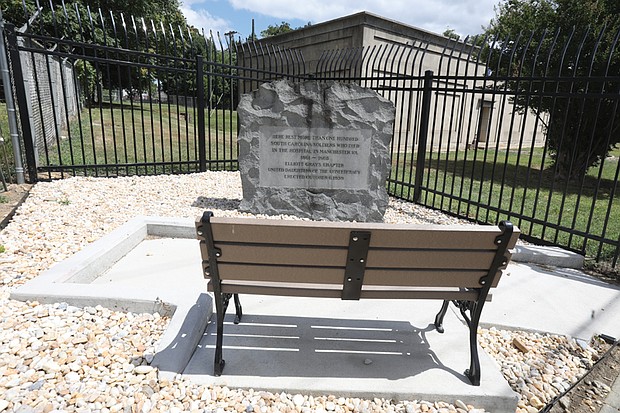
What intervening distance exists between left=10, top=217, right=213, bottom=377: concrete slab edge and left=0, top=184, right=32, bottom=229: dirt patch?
1.52m

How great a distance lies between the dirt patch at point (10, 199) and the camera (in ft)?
14.0

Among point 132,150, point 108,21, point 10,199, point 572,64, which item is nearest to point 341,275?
point 10,199

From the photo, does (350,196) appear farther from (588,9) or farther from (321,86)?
(588,9)

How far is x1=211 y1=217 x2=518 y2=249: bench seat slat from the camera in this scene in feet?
6.26

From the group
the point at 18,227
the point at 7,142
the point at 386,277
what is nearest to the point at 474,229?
the point at 386,277

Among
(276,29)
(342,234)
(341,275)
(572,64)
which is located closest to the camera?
(342,234)

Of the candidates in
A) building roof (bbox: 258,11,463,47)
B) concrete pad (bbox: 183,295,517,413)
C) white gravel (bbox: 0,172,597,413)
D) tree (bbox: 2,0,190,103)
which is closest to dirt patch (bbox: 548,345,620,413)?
white gravel (bbox: 0,172,597,413)

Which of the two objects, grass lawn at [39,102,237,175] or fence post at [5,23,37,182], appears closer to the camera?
fence post at [5,23,37,182]

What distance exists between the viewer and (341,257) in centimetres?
202

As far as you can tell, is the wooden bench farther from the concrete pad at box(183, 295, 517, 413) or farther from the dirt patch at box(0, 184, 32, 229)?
the dirt patch at box(0, 184, 32, 229)

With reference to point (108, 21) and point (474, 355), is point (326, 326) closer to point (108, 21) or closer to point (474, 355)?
point (474, 355)

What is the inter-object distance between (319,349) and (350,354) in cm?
20

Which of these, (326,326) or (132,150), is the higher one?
(132,150)

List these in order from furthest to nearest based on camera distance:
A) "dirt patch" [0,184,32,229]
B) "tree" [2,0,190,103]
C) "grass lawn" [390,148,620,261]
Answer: "tree" [2,0,190,103]
"grass lawn" [390,148,620,261]
"dirt patch" [0,184,32,229]
